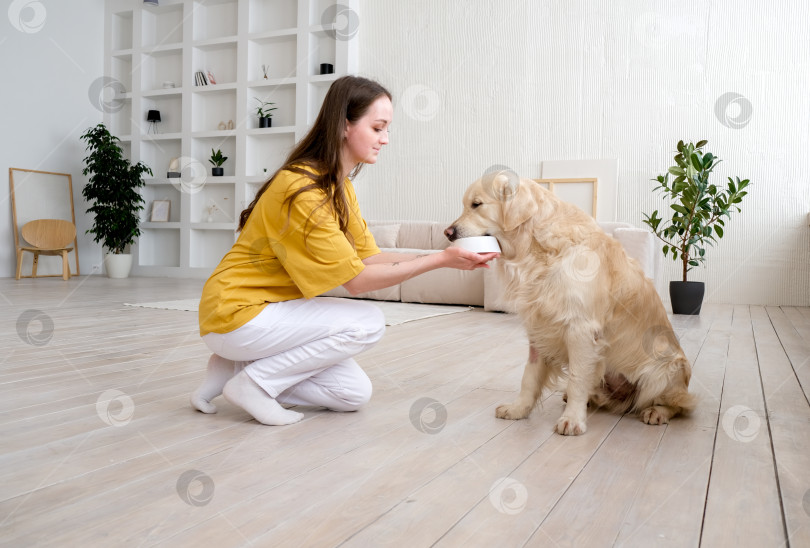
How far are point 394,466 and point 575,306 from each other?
67cm

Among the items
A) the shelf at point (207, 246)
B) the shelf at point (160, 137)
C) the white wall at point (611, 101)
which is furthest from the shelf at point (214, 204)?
the white wall at point (611, 101)

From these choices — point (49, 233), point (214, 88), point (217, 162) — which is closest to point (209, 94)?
point (214, 88)

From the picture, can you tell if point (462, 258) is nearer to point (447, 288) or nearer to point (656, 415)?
point (656, 415)

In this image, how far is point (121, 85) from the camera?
8289mm

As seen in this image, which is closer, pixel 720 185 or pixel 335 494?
pixel 335 494

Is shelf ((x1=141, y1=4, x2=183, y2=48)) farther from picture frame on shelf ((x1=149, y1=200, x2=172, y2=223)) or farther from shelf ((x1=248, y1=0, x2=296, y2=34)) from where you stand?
picture frame on shelf ((x1=149, y1=200, x2=172, y2=223))

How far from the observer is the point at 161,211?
8.06m

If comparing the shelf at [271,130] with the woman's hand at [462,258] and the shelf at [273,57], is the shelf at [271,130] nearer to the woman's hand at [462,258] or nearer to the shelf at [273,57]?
the shelf at [273,57]

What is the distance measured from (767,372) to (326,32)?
5986 millimetres

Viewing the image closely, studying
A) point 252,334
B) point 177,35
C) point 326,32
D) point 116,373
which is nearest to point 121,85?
point 177,35

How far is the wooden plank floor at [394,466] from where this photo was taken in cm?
104

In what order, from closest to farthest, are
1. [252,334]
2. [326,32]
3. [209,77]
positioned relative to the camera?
1. [252,334]
2. [326,32]
3. [209,77]

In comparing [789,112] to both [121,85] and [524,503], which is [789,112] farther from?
[121,85]

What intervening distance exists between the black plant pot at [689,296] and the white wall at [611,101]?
3.29 feet
